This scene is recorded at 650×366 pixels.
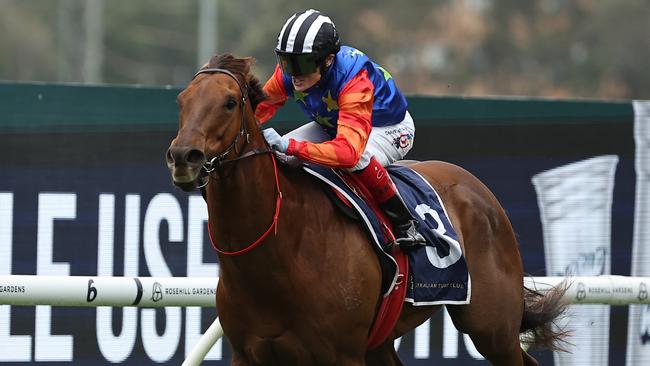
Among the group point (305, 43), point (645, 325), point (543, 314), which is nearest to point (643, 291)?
point (543, 314)

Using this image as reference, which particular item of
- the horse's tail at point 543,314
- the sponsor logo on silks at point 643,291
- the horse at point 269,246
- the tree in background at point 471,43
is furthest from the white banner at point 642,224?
the tree in background at point 471,43

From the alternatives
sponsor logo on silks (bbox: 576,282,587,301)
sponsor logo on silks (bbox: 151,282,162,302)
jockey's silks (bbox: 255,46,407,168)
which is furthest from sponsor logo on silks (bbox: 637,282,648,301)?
sponsor logo on silks (bbox: 151,282,162,302)

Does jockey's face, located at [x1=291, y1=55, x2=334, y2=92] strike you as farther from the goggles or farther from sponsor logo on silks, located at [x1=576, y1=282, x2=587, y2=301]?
sponsor logo on silks, located at [x1=576, y1=282, x2=587, y2=301]

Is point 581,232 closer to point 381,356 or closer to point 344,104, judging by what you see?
point 381,356

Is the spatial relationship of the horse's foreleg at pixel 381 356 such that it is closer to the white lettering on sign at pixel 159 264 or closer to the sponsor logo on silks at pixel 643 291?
the white lettering on sign at pixel 159 264

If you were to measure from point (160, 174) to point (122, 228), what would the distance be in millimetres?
383

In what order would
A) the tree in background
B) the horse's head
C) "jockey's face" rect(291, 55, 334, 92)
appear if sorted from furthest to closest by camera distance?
the tree in background → "jockey's face" rect(291, 55, 334, 92) → the horse's head

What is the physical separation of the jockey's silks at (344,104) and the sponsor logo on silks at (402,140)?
78 mm

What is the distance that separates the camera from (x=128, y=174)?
22.6 ft

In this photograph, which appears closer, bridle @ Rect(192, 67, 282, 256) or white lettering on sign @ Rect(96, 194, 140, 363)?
bridle @ Rect(192, 67, 282, 256)

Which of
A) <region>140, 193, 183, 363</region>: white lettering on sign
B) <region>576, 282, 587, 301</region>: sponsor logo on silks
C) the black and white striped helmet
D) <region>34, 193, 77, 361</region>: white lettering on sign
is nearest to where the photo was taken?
the black and white striped helmet

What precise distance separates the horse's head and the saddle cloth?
0.56m

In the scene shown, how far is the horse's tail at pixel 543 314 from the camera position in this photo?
6.46m

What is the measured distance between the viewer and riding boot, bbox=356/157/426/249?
5.42m
